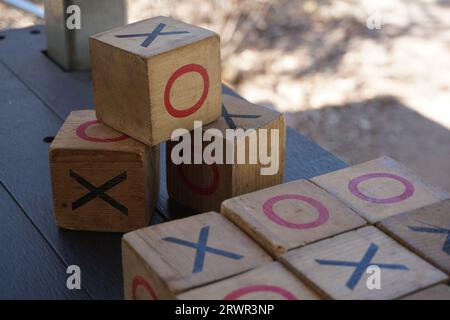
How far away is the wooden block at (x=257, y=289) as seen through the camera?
106cm

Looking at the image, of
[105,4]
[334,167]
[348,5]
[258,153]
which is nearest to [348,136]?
[348,5]

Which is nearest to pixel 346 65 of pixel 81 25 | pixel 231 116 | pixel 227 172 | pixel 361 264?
pixel 81 25

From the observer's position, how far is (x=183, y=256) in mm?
1125

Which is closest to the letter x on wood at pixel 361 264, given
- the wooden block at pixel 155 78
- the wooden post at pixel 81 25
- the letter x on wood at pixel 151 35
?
the wooden block at pixel 155 78

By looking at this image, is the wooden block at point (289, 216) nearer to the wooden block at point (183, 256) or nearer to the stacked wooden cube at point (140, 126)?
the wooden block at point (183, 256)

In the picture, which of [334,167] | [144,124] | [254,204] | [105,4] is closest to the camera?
[254,204]

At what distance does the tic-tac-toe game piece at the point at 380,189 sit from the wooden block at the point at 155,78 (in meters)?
0.27

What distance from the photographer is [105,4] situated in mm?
2148

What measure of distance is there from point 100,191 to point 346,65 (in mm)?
2738

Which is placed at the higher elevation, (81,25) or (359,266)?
(81,25)

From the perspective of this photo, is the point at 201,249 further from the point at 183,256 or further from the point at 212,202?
the point at 212,202

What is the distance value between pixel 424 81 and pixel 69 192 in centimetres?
266

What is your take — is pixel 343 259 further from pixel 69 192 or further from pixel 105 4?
pixel 105 4

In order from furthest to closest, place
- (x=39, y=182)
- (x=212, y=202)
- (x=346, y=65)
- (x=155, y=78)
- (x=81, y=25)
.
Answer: (x=346, y=65), (x=81, y=25), (x=39, y=182), (x=212, y=202), (x=155, y=78)
